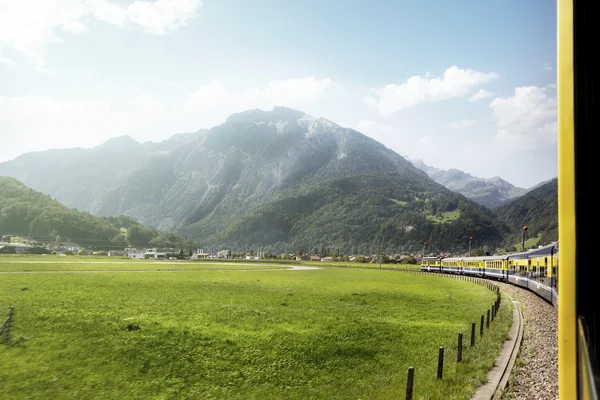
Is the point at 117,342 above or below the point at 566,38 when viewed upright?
below

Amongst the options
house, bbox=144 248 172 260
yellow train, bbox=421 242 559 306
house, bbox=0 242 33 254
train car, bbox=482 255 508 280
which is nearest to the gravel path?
yellow train, bbox=421 242 559 306

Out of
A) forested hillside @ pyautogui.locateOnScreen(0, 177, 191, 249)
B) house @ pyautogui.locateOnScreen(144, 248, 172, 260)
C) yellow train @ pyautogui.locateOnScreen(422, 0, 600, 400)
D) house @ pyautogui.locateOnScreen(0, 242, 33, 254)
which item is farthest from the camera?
house @ pyautogui.locateOnScreen(144, 248, 172, 260)

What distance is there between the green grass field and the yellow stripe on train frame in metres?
9.29

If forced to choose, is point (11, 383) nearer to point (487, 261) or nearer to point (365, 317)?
point (365, 317)

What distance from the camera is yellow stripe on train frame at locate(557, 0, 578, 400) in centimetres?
185

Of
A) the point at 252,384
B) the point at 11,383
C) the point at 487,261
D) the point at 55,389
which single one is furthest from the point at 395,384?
the point at 487,261

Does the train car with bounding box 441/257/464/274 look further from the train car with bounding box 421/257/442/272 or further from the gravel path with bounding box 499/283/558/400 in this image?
the gravel path with bounding box 499/283/558/400

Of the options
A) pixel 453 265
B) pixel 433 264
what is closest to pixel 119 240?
pixel 433 264

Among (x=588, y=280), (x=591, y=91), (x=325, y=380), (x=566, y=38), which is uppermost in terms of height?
(x=566, y=38)

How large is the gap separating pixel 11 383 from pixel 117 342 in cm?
431

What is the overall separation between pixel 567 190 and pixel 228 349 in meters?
15.2

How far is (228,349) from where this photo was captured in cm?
1551

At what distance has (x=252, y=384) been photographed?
12227 mm

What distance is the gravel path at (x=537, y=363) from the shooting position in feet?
33.0
